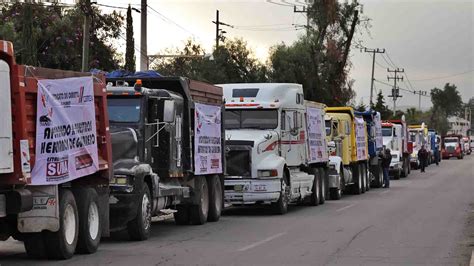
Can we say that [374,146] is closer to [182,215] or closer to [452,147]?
[182,215]

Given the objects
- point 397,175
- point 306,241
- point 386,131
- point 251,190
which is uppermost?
point 386,131

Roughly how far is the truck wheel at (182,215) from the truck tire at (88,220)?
5240mm

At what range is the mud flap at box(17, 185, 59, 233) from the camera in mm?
11195

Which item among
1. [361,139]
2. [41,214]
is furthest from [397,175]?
[41,214]

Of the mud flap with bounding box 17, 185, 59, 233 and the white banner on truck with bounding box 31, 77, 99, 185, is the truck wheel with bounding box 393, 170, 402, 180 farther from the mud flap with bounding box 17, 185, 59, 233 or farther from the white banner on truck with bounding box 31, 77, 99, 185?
the mud flap with bounding box 17, 185, 59, 233

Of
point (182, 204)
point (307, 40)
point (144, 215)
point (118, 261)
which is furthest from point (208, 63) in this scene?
point (118, 261)

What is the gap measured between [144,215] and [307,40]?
40743 mm

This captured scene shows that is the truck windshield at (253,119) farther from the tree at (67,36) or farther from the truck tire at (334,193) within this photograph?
the tree at (67,36)

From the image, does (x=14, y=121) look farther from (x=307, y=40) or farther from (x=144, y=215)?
(x=307, y=40)

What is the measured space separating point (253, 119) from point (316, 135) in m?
4.03

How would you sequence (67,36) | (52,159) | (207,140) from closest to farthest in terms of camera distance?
1. (52,159)
2. (207,140)
3. (67,36)

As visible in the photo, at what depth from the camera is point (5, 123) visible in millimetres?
10352

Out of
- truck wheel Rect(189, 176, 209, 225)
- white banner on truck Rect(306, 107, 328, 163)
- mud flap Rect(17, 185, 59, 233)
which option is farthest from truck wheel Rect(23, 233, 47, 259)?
white banner on truck Rect(306, 107, 328, 163)

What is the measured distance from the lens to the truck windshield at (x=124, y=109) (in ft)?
50.4
